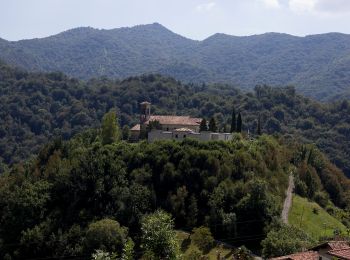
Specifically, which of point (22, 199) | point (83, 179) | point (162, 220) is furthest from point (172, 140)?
point (162, 220)

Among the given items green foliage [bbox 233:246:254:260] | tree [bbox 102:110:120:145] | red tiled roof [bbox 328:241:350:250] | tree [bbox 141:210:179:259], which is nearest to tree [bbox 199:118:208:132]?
tree [bbox 102:110:120:145]

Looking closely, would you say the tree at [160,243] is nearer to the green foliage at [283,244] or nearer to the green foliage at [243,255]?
the green foliage at [243,255]

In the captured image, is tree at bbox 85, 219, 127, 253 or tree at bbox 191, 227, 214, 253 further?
tree at bbox 85, 219, 127, 253

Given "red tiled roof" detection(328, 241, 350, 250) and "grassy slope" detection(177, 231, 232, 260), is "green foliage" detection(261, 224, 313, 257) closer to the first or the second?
"grassy slope" detection(177, 231, 232, 260)

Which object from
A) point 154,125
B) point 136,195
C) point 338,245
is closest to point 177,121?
point 154,125

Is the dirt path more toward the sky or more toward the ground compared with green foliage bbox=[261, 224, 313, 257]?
more toward the ground

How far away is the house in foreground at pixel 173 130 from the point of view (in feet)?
295

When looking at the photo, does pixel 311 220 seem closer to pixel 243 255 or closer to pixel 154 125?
pixel 243 255

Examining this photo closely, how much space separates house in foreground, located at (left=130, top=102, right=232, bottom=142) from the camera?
8988cm

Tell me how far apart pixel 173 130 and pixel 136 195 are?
18.2 meters

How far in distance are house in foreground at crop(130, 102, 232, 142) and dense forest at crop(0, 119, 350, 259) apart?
12.0 feet

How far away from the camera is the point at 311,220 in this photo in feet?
263

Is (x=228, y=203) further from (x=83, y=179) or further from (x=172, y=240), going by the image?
(x=172, y=240)

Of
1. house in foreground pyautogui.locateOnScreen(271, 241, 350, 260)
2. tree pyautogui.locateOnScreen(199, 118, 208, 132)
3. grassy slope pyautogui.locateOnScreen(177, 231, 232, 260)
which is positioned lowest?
grassy slope pyautogui.locateOnScreen(177, 231, 232, 260)
